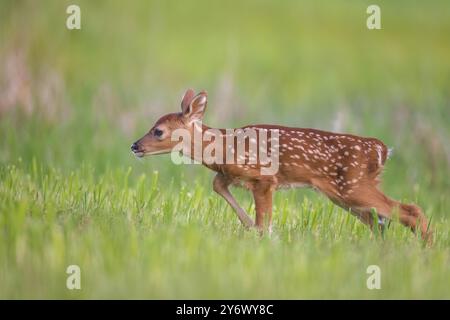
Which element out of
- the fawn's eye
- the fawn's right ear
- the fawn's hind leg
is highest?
the fawn's right ear

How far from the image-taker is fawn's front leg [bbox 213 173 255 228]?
7383 millimetres

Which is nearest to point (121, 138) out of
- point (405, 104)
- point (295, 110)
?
point (295, 110)

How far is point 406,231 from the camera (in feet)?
24.7

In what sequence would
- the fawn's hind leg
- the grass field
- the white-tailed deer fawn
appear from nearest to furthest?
1. the grass field
2. the fawn's hind leg
3. the white-tailed deer fawn

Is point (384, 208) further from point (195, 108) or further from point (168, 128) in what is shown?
point (168, 128)

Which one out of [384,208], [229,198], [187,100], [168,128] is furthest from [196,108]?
[384,208]

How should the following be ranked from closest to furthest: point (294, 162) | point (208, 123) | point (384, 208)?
1. point (384, 208)
2. point (294, 162)
3. point (208, 123)

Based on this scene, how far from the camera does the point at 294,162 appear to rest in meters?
7.64

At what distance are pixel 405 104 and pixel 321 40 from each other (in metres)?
Result: 8.70

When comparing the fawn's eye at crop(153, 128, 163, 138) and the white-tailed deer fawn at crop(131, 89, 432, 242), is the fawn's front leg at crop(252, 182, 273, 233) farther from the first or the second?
the fawn's eye at crop(153, 128, 163, 138)

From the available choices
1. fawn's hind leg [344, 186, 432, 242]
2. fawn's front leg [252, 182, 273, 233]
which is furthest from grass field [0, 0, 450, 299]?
fawn's front leg [252, 182, 273, 233]

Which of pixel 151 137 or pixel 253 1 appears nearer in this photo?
pixel 151 137

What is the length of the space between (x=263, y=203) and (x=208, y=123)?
5184 mm
